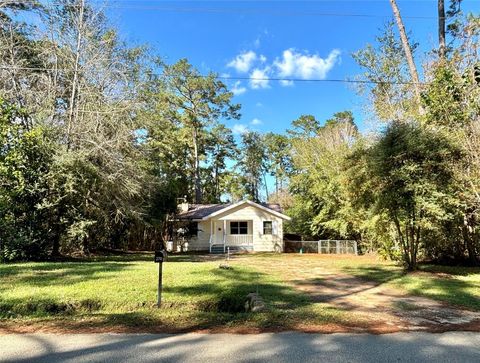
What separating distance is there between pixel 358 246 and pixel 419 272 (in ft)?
38.3

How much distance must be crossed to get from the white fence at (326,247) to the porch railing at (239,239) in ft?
9.65

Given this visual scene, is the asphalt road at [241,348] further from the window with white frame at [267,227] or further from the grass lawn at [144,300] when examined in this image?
the window with white frame at [267,227]

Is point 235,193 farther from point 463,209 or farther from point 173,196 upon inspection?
point 463,209

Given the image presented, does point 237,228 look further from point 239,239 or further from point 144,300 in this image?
point 144,300

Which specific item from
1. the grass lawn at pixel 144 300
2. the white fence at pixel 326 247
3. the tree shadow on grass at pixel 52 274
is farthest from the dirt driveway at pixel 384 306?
the white fence at pixel 326 247

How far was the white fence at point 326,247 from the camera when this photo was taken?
23094 mm

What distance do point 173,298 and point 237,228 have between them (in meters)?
19.4

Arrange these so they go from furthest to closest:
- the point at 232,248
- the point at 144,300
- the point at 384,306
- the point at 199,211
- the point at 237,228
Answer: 1. the point at 199,211
2. the point at 237,228
3. the point at 232,248
4. the point at 144,300
5. the point at 384,306

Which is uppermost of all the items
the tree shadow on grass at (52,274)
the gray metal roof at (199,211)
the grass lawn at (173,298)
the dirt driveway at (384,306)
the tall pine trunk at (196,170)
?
the tall pine trunk at (196,170)

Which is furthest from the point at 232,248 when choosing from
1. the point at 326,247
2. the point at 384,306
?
the point at 384,306

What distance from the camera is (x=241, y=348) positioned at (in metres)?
4.21

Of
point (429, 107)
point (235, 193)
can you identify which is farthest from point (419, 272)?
point (235, 193)

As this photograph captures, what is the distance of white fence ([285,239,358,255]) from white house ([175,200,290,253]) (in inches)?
51.4

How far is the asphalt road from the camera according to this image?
3926 millimetres
